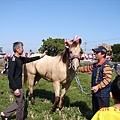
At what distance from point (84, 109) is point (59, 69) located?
61.5 inches

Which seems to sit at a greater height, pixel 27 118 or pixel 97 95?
pixel 97 95

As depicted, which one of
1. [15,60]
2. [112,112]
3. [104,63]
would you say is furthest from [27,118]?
[112,112]

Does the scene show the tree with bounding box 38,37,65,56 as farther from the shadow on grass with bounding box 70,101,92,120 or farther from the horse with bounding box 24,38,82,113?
the shadow on grass with bounding box 70,101,92,120

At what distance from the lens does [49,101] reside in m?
7.25

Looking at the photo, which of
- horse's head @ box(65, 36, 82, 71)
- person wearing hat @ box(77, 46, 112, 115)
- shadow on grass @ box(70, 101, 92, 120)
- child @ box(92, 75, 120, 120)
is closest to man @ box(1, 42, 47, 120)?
horse's head @ box(65, 36, 82, 71)

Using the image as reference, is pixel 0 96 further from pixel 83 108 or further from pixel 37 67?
pixel 83 108

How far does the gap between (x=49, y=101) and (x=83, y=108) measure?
4.24 ft

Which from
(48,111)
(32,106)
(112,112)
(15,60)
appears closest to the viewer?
(112,112)

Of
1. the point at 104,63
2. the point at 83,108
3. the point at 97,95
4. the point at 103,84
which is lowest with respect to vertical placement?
the point at 83,108

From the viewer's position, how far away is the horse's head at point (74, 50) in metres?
5.21

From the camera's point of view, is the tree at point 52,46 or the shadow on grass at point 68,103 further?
the tree at point 52,46

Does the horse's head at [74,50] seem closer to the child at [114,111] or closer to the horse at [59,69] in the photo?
the horse at [59,69]

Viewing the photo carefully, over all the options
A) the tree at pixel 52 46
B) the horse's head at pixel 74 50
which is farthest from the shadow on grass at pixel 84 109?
the tree at pixel 52 46

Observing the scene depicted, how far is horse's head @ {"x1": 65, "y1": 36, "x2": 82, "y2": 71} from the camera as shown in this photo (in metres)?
5.21
